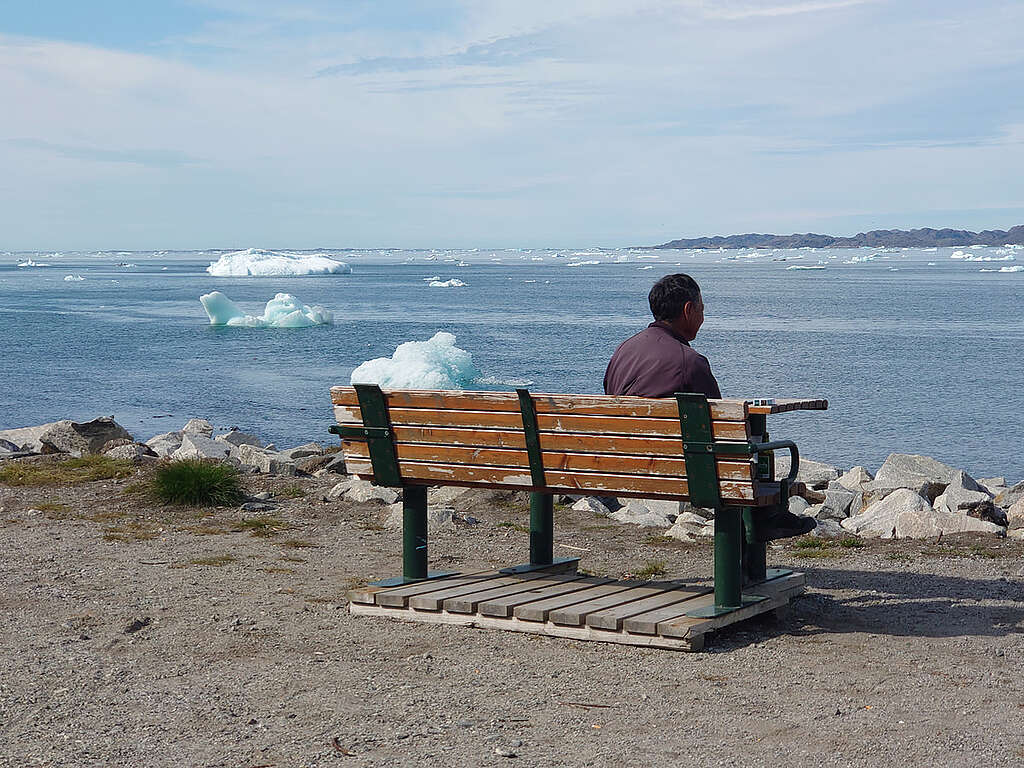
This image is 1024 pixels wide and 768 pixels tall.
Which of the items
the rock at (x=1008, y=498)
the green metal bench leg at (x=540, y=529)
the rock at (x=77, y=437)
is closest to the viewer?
the green metal bench leg at (x=540, y=529)

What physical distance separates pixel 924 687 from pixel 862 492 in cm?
695

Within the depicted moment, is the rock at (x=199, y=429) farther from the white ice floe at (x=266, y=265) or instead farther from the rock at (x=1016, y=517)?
the white ice floe at (x=266, y=265)

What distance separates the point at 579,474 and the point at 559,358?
2965 cm

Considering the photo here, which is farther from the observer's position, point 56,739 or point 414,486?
point 414,486

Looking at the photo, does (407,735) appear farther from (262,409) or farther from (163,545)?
(262,409)

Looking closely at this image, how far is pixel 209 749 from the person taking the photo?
390 centimetres

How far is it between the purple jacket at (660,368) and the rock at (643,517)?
3.04 m

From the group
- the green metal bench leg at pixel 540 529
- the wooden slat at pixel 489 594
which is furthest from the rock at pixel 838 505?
the wooden slat at pixel 489 594

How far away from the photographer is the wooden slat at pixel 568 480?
5148 millimetres

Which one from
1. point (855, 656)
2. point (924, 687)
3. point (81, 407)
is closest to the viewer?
point (924, 687)

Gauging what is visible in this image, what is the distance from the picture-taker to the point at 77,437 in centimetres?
1325

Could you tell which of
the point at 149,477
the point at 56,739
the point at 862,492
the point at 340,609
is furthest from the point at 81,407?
the point at 56,739

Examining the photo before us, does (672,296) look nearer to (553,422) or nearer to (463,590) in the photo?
(553,422)

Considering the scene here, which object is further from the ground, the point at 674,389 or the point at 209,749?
the point at 674,389
